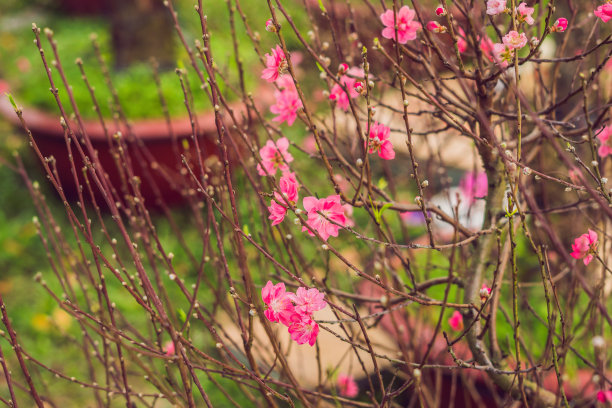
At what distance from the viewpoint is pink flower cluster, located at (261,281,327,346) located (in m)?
1.11


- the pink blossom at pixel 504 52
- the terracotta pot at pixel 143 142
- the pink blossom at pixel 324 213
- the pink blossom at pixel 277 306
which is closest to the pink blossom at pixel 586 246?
the pink blossom at pixel 504 52

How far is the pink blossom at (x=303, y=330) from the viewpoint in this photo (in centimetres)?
113

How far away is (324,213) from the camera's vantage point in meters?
1.18

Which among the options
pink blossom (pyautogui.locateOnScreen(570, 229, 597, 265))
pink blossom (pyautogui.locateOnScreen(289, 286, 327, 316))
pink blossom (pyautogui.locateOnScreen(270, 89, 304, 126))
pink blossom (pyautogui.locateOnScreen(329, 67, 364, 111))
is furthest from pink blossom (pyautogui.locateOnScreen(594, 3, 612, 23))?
pink blossom (pyautogui.locateOnScreen(289, 286, 327, 316))

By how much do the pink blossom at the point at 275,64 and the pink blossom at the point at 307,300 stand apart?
0.45 metres

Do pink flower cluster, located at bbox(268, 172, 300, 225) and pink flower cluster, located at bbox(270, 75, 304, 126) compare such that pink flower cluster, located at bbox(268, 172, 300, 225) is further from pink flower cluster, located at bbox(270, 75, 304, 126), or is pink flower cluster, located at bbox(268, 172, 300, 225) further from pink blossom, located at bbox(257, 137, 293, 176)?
pink flower cluster, located at bbox(270, 75, 304, 126)

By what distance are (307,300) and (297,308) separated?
24 mm

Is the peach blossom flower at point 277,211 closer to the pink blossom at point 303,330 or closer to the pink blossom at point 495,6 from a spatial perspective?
the pink blossom at point 303,330

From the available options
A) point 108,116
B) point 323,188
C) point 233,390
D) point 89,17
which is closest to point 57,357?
point 233,390

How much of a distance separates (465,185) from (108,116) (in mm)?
2456

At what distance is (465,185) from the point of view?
3.20 metres

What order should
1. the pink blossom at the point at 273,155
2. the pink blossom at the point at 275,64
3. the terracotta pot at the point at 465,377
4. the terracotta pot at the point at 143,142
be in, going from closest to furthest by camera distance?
the pink blossom at the point at 275,64
the pink blossom at the point at 273,155
the terracotta pot at the point at 465,377
the terracotta pot at the point at 143,142

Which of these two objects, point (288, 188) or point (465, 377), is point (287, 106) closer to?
point (288, 188)

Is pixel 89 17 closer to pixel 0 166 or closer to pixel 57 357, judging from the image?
pixel 0 166
